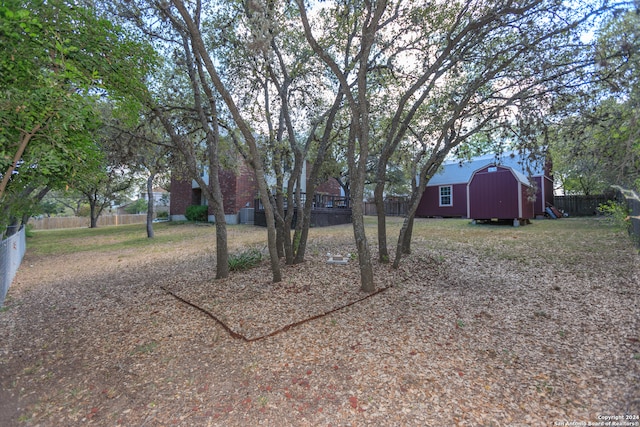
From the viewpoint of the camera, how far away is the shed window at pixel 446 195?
20.7 meters

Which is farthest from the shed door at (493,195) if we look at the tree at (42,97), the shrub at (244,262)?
the tree at (42,97)

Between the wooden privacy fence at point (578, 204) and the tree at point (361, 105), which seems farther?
the wooden privacy fence at point (578, 204)

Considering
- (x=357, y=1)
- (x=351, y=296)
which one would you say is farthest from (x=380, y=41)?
(x=351, y=296)

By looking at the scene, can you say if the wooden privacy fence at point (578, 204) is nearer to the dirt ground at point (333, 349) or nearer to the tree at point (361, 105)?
the dirt ground at point (333, 349)

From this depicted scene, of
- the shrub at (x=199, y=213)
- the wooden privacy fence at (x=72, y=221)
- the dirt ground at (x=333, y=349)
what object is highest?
the shrub at (x=199, y=213)

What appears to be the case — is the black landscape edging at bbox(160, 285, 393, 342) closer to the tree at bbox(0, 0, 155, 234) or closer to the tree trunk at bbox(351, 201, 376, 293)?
the tree trunk at bbox(351, 201, 376, 293)

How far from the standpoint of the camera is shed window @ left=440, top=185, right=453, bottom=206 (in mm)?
20656

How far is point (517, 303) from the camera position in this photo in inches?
164

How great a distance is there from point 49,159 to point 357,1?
200 inches

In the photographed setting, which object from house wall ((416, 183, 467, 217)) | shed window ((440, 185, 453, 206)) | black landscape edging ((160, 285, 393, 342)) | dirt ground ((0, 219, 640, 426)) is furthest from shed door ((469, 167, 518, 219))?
black landscape edging ((160, 285, 393, 342))

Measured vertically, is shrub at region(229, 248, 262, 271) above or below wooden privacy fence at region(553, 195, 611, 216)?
below

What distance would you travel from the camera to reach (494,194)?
13906 millimetres

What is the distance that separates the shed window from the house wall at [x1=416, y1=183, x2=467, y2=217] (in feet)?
0.70

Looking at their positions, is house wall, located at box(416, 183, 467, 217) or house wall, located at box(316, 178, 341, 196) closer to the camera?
house wall, located at box(416, 183, 467, 217)
